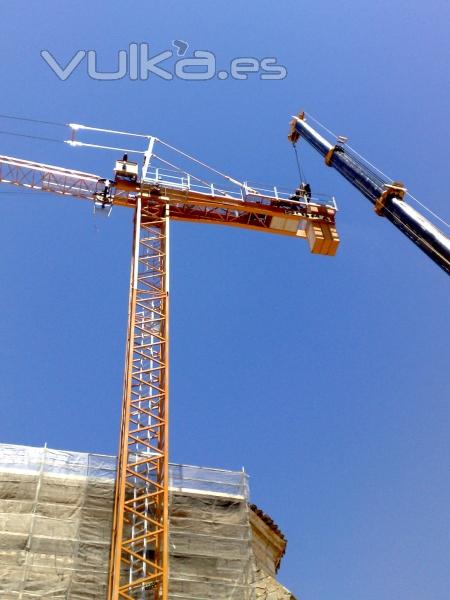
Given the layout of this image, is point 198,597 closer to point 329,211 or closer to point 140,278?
point 140,278

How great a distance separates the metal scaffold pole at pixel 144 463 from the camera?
599 inches

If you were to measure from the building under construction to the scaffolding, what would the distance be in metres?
0.02

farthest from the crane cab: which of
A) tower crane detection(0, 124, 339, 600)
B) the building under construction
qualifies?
the building under construction

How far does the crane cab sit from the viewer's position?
25031 millimetres

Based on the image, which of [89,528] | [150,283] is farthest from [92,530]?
[150,283]

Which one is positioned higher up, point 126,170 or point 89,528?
point 126,170

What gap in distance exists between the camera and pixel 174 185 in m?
25.9

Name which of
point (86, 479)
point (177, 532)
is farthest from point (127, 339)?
point (177, 532)

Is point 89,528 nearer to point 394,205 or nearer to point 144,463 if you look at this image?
point 144,463

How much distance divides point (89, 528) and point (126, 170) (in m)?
13.7

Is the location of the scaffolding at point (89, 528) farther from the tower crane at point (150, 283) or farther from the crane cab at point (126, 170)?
the crane cab at point (126, 170)

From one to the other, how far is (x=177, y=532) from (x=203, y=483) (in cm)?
182

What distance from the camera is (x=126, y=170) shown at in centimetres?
2511

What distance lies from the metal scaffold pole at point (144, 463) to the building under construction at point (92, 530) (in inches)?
16.5
